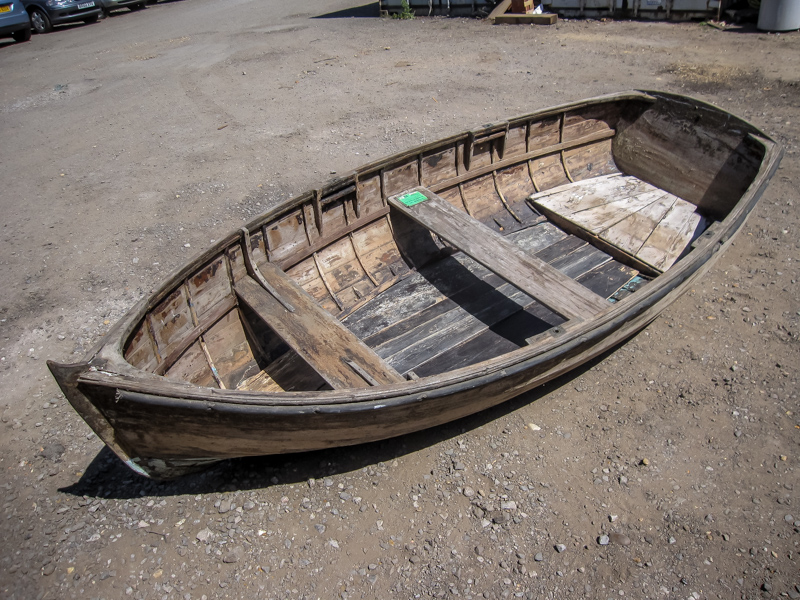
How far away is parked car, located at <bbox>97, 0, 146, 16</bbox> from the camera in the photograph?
55.7 ft

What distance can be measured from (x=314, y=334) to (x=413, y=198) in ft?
7.02

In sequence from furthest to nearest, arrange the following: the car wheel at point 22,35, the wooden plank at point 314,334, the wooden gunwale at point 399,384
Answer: the car wheel at point 22,35 < the wooden plank at point 314,334 < the wooden gunwale at point 399,384

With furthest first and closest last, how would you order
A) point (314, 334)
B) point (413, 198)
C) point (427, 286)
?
point (413, 198) < point (427, 286) < point (314, 334)

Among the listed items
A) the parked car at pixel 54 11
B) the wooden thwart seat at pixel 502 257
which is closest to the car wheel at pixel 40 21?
the parked car at pixel 54 11

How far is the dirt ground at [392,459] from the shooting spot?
12.1 feet

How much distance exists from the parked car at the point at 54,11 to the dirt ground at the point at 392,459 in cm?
868

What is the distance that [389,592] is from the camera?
11.8ft

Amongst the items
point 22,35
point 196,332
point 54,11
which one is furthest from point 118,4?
point 196,332

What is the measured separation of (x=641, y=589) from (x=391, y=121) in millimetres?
7936

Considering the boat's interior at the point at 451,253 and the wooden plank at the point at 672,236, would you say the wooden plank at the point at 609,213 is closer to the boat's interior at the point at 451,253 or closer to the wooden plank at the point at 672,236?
the boat's interior at the point at 451,253

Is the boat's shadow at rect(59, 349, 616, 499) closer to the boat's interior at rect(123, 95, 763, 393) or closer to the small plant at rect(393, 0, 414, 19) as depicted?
the boat's interior at rect(123, 95, 763, 393)

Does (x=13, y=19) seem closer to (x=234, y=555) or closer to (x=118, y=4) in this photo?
(x=118, y=4)

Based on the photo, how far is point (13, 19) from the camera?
14344mm

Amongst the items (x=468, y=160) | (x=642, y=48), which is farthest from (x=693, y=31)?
(x=468, y=160)
